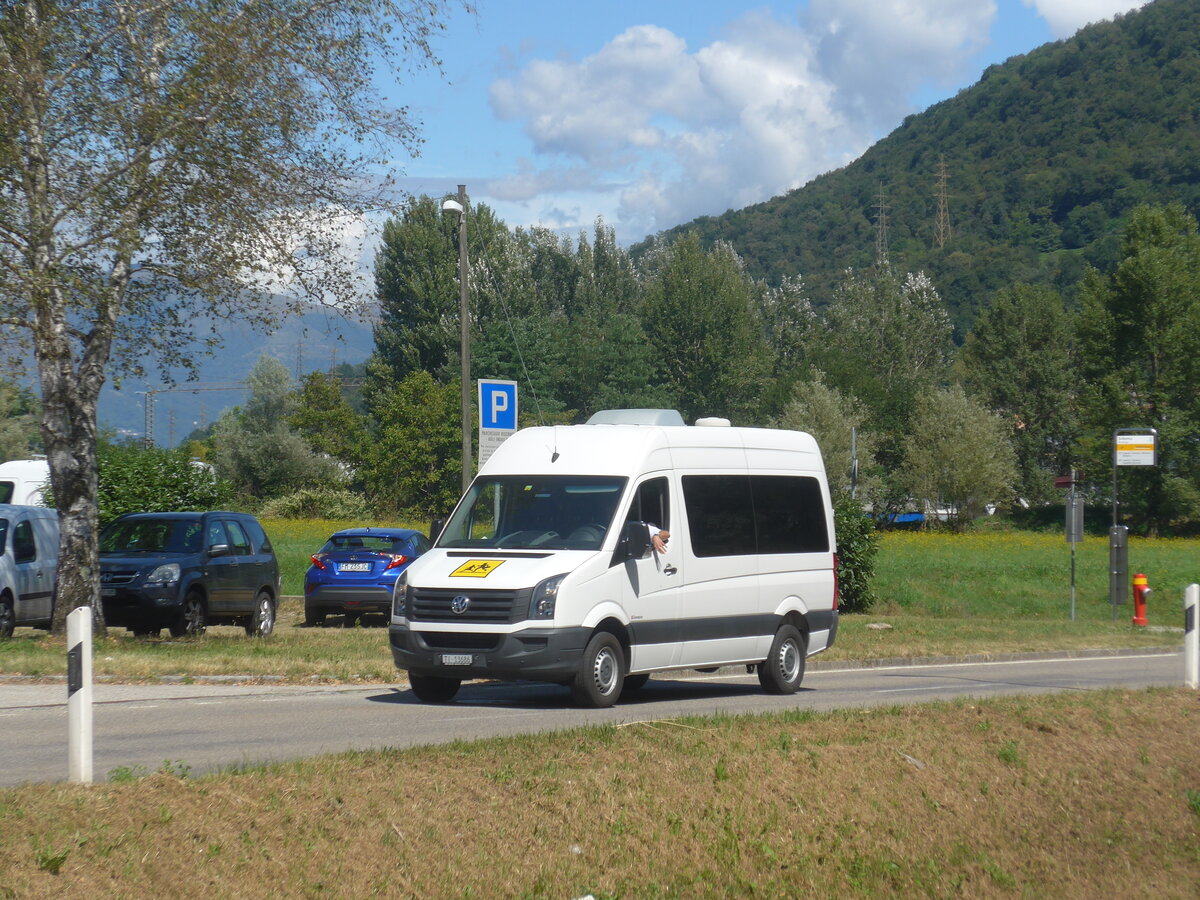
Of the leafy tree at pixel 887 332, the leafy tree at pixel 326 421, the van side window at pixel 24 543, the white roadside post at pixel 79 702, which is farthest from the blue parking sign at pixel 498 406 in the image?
the leafy tree at pixel 887 332

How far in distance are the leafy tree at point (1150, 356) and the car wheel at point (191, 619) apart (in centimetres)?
5883

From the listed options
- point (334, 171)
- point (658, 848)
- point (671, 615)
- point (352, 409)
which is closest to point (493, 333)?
point (352, 409)

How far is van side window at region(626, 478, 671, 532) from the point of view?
12266 mm

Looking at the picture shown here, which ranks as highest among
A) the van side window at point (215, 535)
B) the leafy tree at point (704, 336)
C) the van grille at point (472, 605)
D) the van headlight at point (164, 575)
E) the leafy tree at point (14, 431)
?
the leafy tree at point (704, 336)

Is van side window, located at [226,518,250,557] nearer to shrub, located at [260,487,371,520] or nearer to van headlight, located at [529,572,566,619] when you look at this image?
van headlight, located at [529,572,566,619]

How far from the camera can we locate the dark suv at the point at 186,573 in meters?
18.4

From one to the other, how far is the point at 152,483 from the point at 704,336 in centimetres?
6338

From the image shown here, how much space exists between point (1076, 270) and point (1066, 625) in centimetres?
10774

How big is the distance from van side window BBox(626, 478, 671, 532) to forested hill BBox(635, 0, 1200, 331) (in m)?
118

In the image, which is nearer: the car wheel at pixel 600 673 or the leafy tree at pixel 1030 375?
the car wheel at pixel 600 673

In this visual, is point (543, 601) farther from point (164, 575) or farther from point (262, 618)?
point (262, 618)

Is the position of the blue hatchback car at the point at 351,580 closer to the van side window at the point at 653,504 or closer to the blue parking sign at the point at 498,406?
the blue parking sign at the point at 498,406

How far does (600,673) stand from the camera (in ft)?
38.5

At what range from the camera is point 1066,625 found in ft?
95.5
